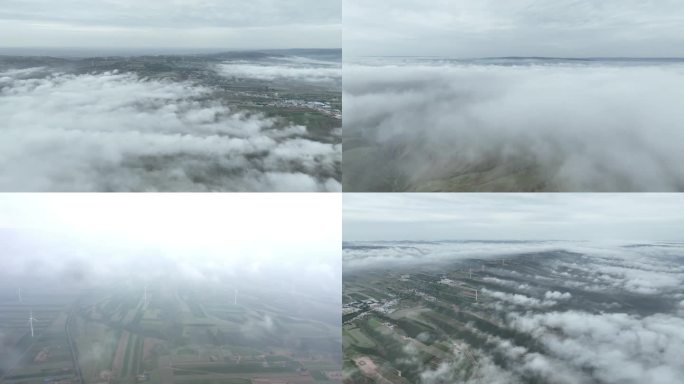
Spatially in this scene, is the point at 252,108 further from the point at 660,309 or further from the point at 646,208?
the point at 660,309

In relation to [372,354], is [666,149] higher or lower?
higher

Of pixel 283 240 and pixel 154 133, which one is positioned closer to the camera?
pixel 154 133

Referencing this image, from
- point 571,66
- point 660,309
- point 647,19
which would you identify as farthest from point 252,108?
point 660,309

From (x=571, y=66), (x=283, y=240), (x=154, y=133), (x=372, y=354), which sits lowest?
(x=372, y=354)

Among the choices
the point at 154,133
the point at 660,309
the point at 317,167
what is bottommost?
the point at 660,309

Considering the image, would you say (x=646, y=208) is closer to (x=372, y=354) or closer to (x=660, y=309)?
(x=660, y=309)

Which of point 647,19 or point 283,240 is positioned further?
point 283,240

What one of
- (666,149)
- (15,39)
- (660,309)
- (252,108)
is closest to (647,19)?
(666,149)

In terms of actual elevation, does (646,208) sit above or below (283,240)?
above
